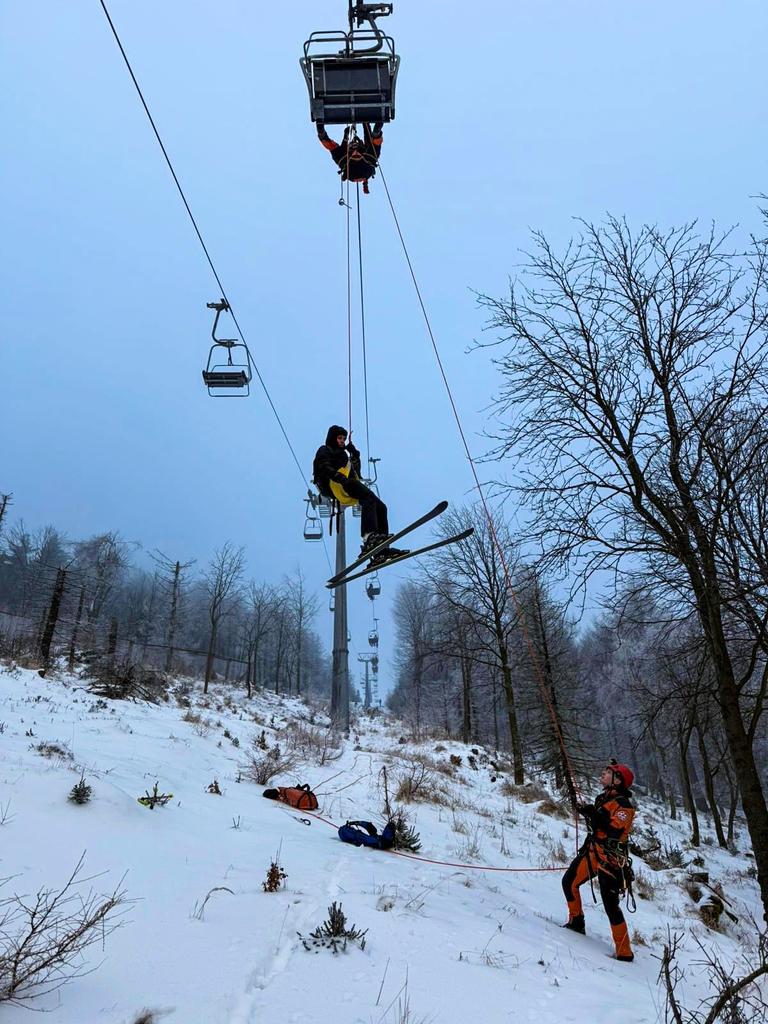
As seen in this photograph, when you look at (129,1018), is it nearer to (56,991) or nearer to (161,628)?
(56,991)

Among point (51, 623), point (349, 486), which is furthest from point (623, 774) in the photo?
point (51, 623)

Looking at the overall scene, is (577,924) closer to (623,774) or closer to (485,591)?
(623,774)

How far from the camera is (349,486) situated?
312 inches

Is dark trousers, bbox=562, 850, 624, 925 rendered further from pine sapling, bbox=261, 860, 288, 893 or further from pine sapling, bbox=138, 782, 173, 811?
pine sapling, bbox=138, 782, 173, 811

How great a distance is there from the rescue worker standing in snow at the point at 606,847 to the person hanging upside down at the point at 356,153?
7.78 metres

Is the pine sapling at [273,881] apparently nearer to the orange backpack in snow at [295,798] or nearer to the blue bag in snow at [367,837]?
the blue bag in snow at [367,837]

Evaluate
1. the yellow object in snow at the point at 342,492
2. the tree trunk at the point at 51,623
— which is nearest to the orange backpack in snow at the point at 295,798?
the yellow object in snow at the point at 342,492

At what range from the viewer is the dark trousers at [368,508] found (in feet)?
26.1

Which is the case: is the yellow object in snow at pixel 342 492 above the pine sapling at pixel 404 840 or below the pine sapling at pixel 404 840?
above

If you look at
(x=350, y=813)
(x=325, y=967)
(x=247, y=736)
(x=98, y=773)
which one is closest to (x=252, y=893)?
(x=325, y=967)

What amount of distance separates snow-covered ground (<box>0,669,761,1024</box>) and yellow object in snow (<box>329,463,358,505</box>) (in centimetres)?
436

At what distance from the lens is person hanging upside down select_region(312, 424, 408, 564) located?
7.93 meters

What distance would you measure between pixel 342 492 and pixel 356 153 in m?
4.40

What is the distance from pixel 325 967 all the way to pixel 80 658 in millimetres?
23137
